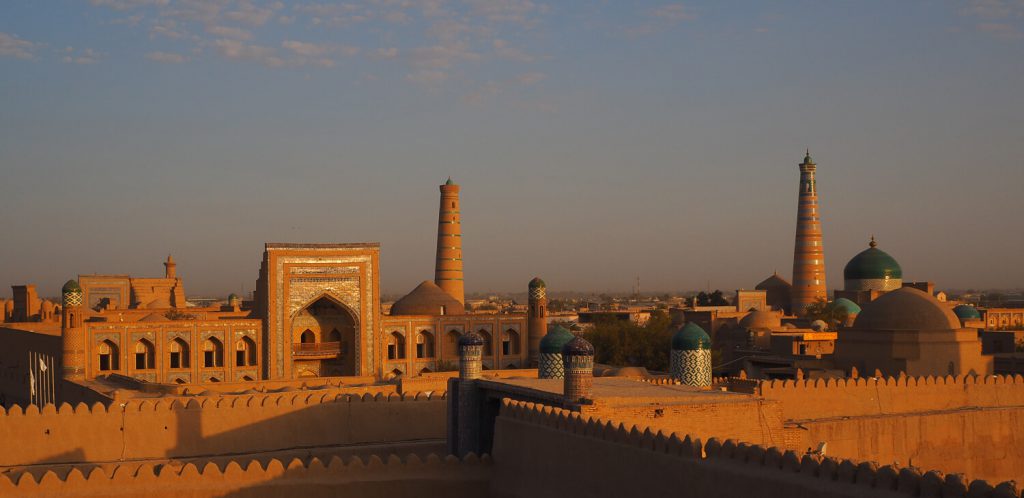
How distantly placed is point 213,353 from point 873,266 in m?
27.4

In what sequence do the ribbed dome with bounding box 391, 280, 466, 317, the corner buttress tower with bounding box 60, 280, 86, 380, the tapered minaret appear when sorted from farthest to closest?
the tapered minaret, the ribbed dome with bounding box 391, 280, 466, 317, the corner buttress tower with bounding box 60, 280, 86, 380

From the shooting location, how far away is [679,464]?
1138cm

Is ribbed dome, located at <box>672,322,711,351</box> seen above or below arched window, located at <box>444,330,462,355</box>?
above

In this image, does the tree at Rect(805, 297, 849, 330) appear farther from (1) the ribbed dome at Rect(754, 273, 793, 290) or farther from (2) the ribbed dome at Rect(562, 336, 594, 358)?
(2) the ribbed dome at Rect(562, 336, 594, 358)

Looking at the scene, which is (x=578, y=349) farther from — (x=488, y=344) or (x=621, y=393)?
(x=488, y=344)

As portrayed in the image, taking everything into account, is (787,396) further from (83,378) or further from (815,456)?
(83,378)

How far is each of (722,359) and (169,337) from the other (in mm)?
18086

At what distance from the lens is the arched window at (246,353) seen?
115ft

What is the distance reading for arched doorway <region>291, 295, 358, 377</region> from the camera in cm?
3609

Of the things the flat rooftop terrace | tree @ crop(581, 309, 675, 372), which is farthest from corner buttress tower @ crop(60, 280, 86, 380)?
the flat rooftop terrace

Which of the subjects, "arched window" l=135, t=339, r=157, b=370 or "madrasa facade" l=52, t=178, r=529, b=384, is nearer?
"madrasa facade" l=52, t=178, r=529, b=384

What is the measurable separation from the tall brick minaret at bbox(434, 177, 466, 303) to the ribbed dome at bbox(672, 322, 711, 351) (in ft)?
79.2

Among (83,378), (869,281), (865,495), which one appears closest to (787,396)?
(865,495)

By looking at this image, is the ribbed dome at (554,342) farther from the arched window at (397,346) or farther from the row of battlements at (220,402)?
the arched window at (397,346)
